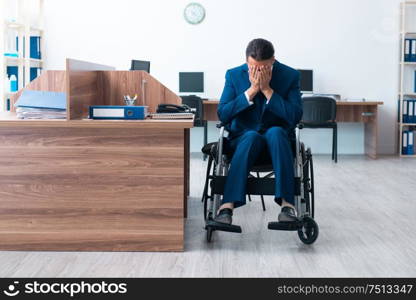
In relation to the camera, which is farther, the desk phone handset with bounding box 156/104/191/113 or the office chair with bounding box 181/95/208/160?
the office chair with bounding box 181/95/208/160

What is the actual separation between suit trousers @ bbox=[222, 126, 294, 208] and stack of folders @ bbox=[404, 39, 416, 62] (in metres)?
4.87

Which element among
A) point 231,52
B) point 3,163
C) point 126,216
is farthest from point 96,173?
point 231,52

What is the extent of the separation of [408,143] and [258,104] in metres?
4.70

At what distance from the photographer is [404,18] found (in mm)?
7621

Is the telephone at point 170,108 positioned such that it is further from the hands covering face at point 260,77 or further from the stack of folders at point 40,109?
the stack of folders at point 40,109

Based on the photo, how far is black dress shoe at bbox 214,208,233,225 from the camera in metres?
3.14

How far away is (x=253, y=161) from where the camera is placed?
3273 millimetres

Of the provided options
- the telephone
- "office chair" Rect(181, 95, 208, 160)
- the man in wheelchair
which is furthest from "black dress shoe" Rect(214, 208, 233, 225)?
"office chair" Rect(181, 95, 208, 160)

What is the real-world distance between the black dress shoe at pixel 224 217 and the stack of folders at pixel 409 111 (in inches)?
196

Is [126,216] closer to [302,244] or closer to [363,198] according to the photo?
[302,244]

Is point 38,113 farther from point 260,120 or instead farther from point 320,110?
point 320,110

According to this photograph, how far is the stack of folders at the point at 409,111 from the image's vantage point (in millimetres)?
7575

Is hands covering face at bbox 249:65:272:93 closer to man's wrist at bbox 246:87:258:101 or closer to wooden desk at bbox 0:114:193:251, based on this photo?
man's wrist at bbox 246:87:258:101

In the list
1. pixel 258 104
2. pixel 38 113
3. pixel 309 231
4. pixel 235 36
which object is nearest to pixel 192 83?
pixel 235 36
